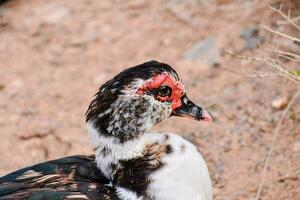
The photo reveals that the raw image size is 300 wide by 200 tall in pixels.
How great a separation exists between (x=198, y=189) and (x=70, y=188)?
0.66 metres

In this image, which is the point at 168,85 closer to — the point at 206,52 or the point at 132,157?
the point at 132,157

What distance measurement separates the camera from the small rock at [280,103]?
583 centimetres

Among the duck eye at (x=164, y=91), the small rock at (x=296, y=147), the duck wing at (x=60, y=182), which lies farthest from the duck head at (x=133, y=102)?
the small rock at (x=296, y=147)

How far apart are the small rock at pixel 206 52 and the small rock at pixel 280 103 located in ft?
2.43

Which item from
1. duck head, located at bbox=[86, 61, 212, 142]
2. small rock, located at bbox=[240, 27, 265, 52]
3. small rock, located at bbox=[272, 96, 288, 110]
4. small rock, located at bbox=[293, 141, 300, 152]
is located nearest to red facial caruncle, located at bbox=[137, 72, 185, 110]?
duck head, located at bbox=[86, 61, 212, 142]

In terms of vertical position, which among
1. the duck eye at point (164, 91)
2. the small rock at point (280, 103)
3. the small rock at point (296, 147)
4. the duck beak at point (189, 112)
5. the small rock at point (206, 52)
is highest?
the duck eye at point (164, 91)

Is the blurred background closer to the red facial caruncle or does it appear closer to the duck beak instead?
the duck beak

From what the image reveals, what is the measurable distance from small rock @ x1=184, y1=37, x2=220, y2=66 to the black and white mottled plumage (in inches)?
82.4

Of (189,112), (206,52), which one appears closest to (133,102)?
(189,112)

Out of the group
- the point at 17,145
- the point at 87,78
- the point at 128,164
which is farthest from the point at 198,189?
the point at 87,78

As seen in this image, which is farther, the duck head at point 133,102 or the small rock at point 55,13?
the small rock at point 55,13

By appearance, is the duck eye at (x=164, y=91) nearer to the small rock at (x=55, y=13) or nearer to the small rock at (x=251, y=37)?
the small rock at (x=251, y=37)

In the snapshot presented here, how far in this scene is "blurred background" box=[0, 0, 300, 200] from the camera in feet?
18.2

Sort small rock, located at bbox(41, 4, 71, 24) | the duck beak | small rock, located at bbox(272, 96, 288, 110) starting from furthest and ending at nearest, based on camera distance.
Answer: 1. small rock, located at bbox(41, 4, 71, 24)
2. small rock, located at bbox(272, 96, 288, 110)
3. the duck beak
